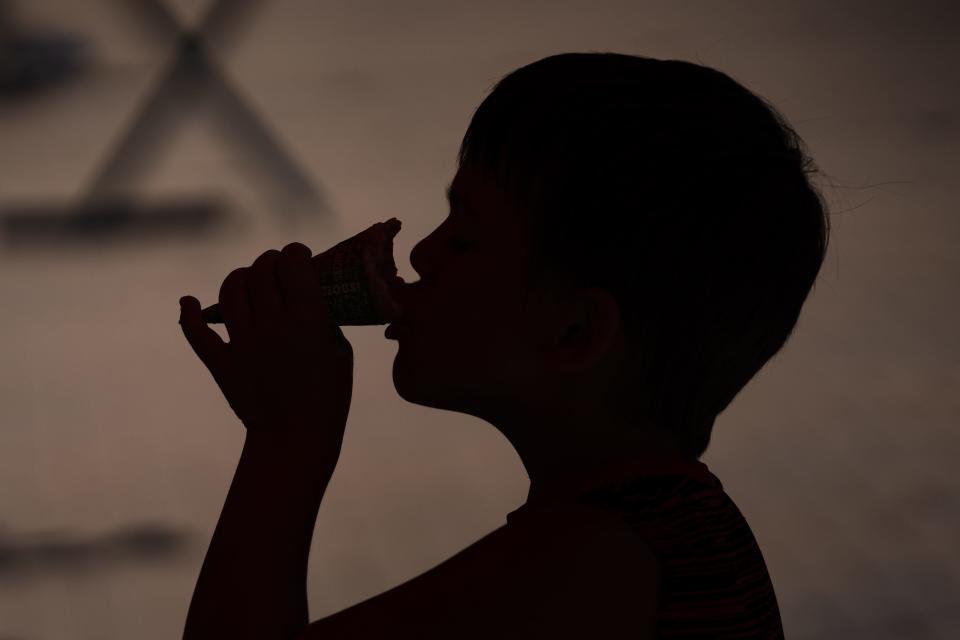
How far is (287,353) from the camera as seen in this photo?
0.60m

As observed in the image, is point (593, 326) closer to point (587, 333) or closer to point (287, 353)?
point (587, 333)

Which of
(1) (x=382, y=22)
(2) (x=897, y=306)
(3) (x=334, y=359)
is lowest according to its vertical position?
(3) (x=334, y=359)

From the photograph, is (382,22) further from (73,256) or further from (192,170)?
(73,256)

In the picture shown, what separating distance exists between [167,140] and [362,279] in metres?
0.93

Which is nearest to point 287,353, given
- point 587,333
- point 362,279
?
point 362,279

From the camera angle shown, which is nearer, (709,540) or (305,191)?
(709,540)

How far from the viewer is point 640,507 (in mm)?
523

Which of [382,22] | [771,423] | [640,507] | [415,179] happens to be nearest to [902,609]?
[771,423]

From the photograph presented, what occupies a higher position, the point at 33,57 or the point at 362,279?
the point at 33,57

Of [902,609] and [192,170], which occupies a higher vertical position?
[192,170]

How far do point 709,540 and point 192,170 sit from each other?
3.49 feet

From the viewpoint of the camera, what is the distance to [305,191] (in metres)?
1.44

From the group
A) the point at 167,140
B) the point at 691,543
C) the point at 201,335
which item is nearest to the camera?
the point at 691,543

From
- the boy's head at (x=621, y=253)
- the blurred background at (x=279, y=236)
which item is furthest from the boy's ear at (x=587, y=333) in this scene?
the blurred background at (x=279, y=236)
